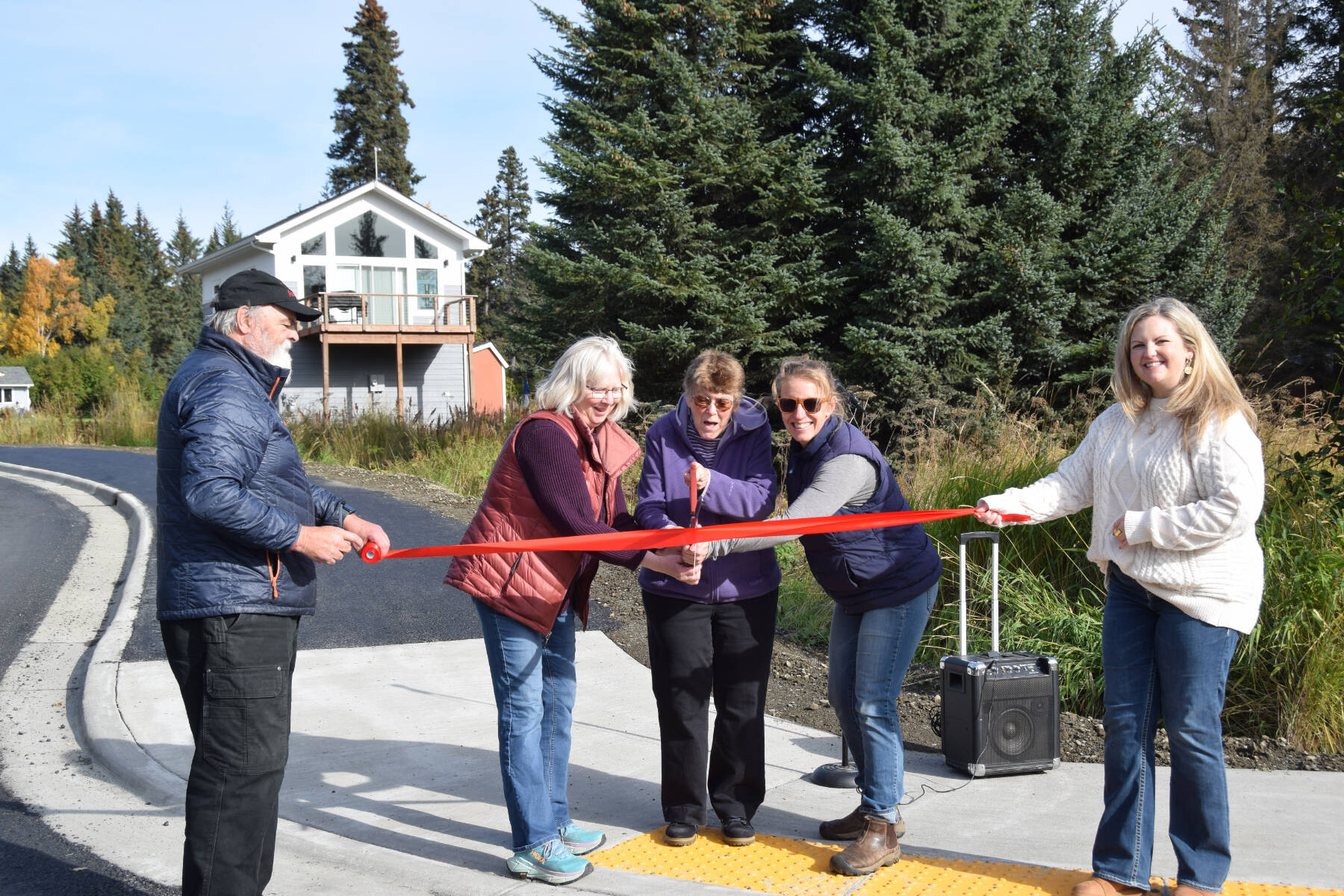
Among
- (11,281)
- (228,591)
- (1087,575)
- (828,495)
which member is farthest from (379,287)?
(11,281)

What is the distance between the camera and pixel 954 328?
62.7 feet

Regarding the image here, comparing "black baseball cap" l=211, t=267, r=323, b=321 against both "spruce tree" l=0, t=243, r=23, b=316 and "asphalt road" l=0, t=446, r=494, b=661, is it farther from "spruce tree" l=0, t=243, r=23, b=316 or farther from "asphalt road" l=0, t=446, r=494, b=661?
"spruce tree" l=0, t=243, r=23, b=316

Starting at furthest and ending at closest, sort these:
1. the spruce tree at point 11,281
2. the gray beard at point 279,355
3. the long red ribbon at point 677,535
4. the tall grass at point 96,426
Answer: the spruce tree at point 11,281 → the tall grass at point 96,426 → the long red ribbon at point 677,535 → the gray beard at point 279,355

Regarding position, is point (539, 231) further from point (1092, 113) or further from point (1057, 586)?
point (1057, 586)

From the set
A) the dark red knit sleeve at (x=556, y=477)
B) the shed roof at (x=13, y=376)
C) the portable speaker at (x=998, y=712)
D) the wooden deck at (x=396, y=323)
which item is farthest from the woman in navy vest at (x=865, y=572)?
the shed roof at (x=13, y=376)

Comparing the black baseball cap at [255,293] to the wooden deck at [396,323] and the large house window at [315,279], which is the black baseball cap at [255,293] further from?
the large house window at [315,279]

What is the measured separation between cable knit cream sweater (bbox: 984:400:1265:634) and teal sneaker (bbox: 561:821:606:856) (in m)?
2.09

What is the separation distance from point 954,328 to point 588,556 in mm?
16574

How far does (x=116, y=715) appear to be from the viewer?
5.27 meters

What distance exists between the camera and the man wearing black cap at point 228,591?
2846 millimetres

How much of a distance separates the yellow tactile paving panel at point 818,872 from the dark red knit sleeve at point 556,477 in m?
1.18

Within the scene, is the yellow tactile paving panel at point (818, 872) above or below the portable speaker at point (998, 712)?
below

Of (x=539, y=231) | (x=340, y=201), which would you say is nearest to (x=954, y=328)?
(x=539, y=231)

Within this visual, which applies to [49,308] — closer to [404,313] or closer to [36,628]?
[404,313]
